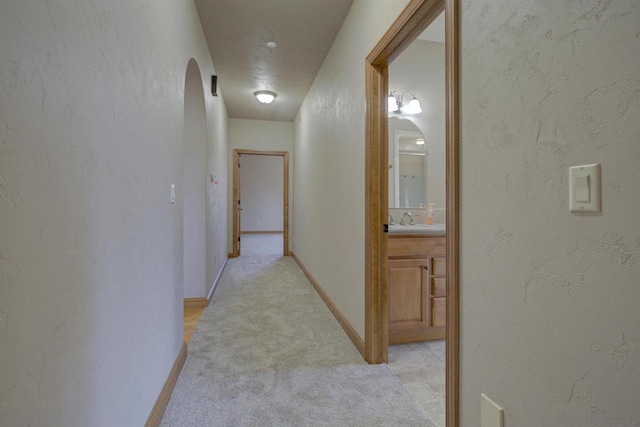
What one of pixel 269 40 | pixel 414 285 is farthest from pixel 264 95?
pixel 414 285

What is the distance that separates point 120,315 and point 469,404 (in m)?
1.30

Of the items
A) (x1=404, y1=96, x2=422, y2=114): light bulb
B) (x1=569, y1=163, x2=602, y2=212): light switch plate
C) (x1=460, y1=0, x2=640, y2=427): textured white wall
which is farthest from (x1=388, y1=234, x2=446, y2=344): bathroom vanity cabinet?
(x1=569, y1=163, x2=602, y2=212): light switch plate

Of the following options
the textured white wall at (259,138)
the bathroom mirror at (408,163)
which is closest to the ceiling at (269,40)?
the bathroom mirror at (408,163)

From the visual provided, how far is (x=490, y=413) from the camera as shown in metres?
1.03

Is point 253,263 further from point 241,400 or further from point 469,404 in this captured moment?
point 469,404

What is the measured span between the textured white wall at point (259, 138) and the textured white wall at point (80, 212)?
425 cm

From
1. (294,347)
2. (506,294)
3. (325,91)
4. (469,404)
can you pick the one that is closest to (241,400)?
(294,347)

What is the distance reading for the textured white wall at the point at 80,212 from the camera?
602mm

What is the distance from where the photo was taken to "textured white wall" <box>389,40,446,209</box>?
9.66 feet

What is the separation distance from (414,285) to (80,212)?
207 cm

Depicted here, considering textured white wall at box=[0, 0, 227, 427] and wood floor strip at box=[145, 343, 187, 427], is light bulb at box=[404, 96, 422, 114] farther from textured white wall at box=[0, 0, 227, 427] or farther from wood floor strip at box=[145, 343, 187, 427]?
wood floor strip at box=[145, 343, 187, 427]

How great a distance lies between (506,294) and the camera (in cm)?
98

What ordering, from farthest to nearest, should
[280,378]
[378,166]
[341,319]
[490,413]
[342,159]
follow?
[342,159]
[341,319]
[378,166]
[280,378]
[490,413]

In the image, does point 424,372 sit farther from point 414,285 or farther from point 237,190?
point 237,190
